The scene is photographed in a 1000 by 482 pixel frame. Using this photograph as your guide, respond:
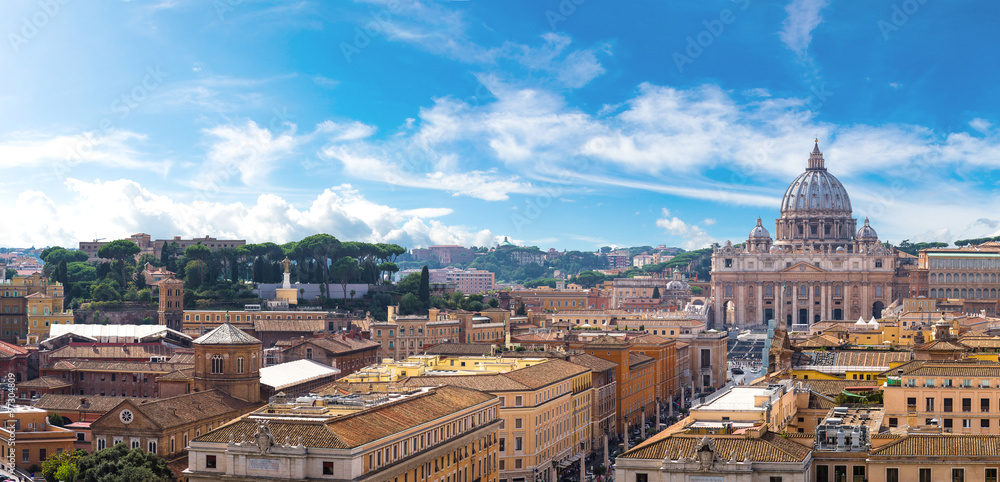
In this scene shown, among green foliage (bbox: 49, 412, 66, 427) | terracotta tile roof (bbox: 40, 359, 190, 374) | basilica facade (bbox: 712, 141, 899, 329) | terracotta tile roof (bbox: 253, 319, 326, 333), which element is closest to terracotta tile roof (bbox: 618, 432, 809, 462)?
green foliage (bbox: 49, 412, 66, 427)

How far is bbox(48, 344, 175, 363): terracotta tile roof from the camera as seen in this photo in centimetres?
7362

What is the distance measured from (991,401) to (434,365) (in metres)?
29.4

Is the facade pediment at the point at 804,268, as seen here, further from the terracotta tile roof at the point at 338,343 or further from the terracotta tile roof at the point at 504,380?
the terracotta tile roof at the point at 504,380

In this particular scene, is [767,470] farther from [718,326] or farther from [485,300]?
[718,326]

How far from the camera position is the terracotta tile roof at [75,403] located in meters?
56.1

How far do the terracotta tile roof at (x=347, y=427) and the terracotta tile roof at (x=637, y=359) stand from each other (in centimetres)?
3505

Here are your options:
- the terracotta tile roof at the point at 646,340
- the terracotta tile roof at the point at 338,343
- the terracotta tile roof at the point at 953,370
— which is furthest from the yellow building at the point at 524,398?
the terracotta tile roof at the point at 646,340

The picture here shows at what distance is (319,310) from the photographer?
107 meters

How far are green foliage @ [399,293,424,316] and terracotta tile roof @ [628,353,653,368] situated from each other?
3200cm

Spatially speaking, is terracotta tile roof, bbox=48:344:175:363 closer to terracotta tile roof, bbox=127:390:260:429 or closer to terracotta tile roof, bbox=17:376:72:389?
terracotta tile roof, bbox=17:376:72:389

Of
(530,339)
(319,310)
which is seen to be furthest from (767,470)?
(319,310)

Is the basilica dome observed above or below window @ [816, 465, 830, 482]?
above

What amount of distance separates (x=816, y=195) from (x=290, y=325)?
11439 centimetres

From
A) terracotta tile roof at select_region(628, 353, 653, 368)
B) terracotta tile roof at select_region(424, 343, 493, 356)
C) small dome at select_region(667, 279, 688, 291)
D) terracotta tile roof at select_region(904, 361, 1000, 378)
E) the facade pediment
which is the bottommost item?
terracotta tile roof at select_region(628, 353, 653, 368)
